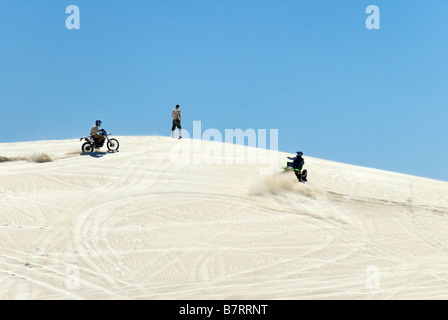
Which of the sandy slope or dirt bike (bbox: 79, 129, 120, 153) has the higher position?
dirt bike (bbox: 79, 129, 120, 153)

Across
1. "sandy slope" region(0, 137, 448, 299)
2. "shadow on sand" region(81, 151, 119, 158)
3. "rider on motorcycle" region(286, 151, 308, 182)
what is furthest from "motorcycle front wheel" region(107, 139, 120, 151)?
"rider on motorcycle" region(286, 151, 308, 182)

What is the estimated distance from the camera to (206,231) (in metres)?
13.0

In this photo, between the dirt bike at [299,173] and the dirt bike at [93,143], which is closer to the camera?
Result: the dirt bike at [299,173]

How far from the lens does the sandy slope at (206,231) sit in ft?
33.3

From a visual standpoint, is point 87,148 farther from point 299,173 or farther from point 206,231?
point 206,231

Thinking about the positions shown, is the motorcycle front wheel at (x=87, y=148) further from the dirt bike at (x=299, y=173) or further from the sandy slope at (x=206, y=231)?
the dirt bike at (x=299, y=173)

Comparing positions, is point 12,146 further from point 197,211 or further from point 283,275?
point 283,275

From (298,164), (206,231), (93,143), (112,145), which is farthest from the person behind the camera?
(112,145)

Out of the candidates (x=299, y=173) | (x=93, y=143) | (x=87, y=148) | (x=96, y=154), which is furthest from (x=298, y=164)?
(x=87, y=148)

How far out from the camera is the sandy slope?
10.2 meters

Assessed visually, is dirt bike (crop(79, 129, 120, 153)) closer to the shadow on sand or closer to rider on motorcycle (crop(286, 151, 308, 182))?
the shadow on sand

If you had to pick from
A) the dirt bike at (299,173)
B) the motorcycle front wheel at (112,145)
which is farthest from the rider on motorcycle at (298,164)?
the motorcycle front wheel at (112,145)

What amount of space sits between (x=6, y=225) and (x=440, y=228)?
11122mm
